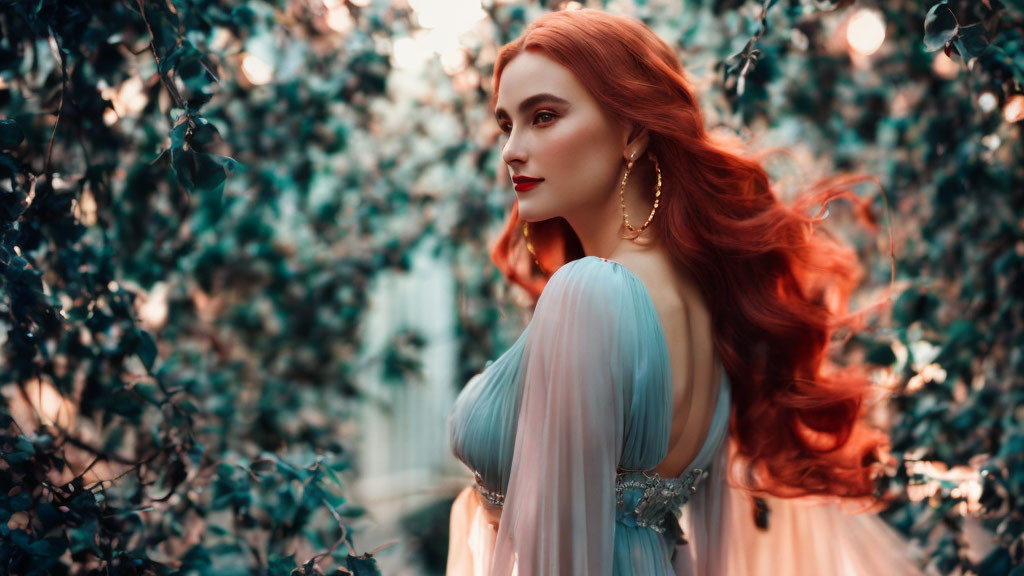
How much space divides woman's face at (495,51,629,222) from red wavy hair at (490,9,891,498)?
0.03 m

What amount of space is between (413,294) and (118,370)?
5136 millimetres

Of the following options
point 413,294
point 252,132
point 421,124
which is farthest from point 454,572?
point 413,294

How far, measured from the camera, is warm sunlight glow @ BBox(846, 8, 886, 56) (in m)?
2.91

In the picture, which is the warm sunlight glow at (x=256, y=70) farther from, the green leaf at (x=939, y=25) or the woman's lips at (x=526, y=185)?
the green leaf at (x=939, y=25)

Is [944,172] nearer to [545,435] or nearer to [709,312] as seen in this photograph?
[709,312]

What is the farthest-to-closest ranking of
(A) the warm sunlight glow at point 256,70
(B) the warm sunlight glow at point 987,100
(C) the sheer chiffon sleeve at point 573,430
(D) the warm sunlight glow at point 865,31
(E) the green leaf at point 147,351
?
(D) the warm sunlight glow at point 865,31 → (A) the warm sunlight glow at point 256,70 → (B) the warm sunlight glow at point 987,100 → (E) the green leaf at point 147,351 → (C) the sheer chiffon sleeve at point 573,430

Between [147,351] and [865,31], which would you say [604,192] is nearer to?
[147,351]

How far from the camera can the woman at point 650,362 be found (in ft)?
4.17

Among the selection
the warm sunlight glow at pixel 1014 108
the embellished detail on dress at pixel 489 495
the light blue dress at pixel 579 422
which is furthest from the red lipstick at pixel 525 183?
the warm sunlight glow at pixel 1014 108

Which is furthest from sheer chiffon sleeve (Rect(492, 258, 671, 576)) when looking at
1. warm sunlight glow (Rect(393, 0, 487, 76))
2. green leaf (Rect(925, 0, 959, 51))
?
warm sunlight glow (Rect(393, 0, 487, 76))

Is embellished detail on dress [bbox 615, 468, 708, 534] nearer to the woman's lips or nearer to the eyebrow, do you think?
the woman's lips

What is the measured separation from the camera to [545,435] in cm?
126

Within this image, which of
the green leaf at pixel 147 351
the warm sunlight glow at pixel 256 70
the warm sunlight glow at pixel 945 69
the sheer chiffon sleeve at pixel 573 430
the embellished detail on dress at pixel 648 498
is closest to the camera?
the sheer chiffon sleeve at pixel 573 430

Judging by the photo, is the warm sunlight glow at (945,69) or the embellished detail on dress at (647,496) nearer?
the embellished detail on dress at (647,496)
